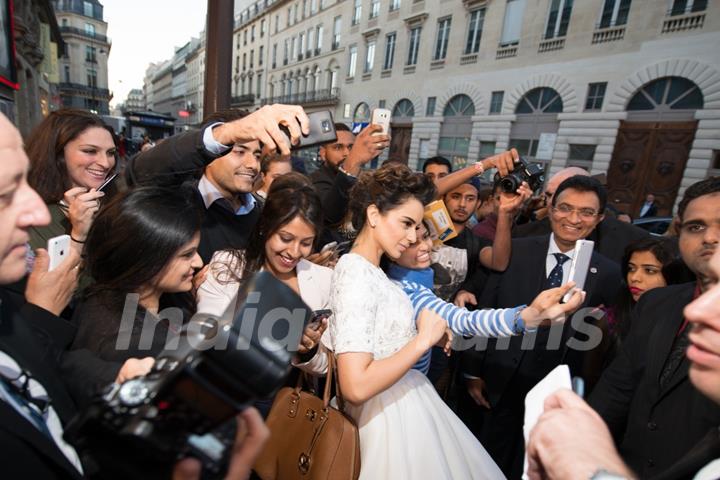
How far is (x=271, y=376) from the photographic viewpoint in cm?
59

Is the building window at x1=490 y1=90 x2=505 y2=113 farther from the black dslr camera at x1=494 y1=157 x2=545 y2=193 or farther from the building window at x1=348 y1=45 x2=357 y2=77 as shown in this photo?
the black dslr camera at x1=494 y1=157 x2=545 y2=193

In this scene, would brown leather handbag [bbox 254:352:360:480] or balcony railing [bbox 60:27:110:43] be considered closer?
brown leather handbag [bbox 254:352:360:480]

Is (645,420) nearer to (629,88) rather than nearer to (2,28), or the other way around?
(2,28)

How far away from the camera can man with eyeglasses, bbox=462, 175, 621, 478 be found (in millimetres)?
2510

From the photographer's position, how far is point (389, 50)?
25375 mm

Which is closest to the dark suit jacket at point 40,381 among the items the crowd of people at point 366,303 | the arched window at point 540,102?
the crowd of people at point 366,303

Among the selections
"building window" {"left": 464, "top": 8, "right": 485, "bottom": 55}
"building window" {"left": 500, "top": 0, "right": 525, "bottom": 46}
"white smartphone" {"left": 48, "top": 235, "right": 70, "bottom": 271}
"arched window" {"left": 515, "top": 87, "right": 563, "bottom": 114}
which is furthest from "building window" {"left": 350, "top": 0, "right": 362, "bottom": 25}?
"white smartphone" {"left": 48, "top": 235, "right": 70, "bottom": 271}

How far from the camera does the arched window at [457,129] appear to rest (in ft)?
65.1

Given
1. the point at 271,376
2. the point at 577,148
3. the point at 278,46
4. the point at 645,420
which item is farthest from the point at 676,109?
→ the point at 278,46

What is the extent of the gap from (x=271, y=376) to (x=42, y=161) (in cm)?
234

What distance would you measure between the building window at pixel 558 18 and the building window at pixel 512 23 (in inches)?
54.9

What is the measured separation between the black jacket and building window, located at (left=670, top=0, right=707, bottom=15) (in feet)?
57.2

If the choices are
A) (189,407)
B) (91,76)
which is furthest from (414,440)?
(91,76)

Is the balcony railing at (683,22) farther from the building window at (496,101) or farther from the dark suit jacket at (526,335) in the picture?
the dark suit jacket at (526,335)
